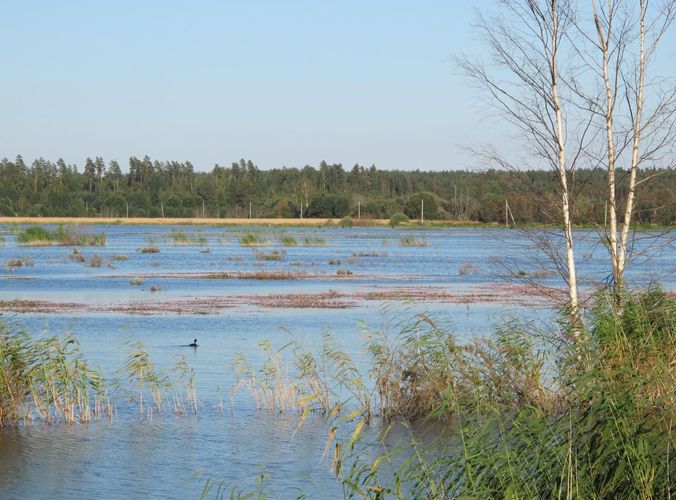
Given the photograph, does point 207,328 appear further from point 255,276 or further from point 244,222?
point 244,222

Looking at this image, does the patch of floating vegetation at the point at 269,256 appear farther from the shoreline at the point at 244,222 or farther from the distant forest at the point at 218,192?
the shoreline at the point at 244,222

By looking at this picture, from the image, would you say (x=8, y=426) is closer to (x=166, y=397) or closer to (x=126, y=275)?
(x=166, y=397)

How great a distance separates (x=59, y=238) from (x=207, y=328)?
145 feet

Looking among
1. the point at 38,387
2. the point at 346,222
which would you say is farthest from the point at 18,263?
the point at 346,222

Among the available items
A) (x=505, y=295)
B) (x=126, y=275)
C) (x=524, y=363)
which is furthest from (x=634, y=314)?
(x=126, y=275)

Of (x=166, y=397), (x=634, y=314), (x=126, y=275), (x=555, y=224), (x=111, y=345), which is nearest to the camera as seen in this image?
(x=634, y=314)

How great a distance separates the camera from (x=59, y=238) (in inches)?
2611

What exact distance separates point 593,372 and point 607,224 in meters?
6.23

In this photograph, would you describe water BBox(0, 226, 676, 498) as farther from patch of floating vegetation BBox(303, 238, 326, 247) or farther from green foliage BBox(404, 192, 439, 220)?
green foliage BBox(404, 192, 439, 220)

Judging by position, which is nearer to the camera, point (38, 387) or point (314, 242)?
point (38, 387)

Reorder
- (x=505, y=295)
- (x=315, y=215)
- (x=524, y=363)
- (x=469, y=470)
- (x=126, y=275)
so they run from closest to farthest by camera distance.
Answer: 1. (x=469, y=470)
2. (x=524, y=363)
3. (x=505, y=295)
4. (x=126, y=275)
5. (x=315, y=215)

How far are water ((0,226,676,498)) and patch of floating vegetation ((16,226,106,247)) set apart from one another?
299 inches

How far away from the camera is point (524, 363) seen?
1288 centimetres

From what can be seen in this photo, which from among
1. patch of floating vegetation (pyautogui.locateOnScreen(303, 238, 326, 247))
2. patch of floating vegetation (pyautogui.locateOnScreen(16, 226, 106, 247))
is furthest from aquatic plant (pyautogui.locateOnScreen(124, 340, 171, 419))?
patch of floating vegetation (pyautogui.locateOnScreen(303, 238, 326, 247))
